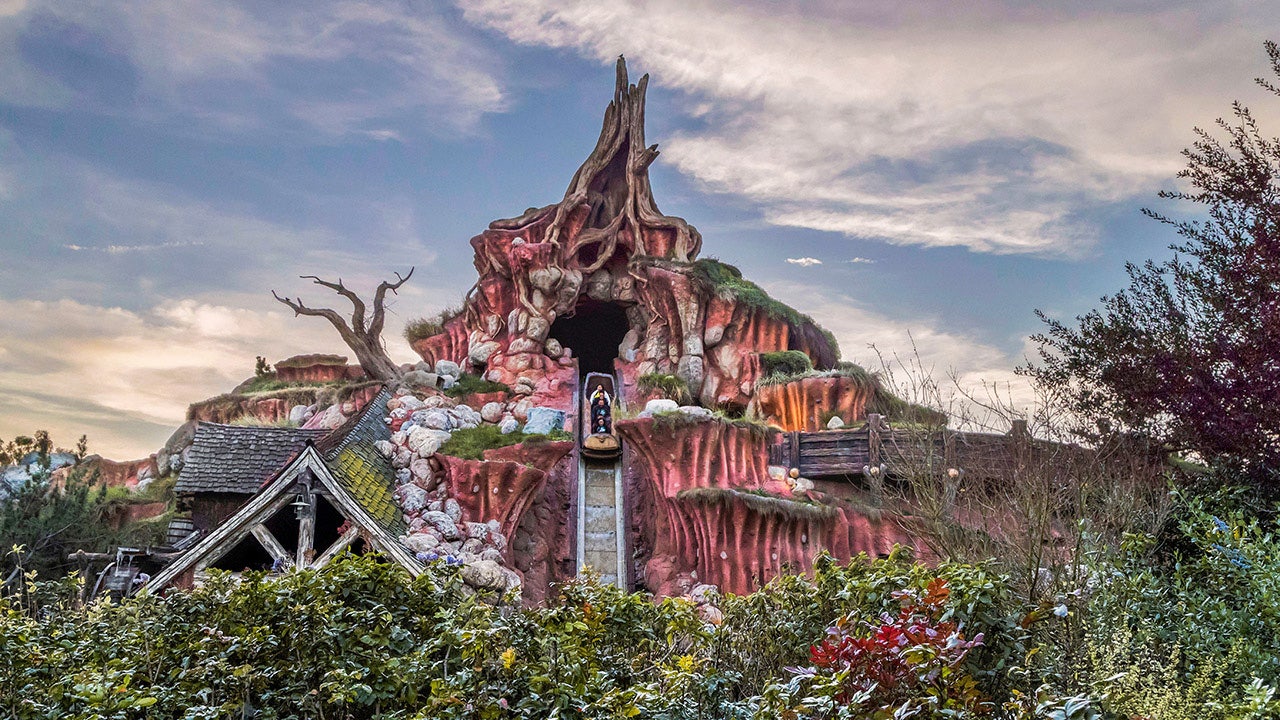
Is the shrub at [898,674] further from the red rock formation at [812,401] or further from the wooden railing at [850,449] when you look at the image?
the red rock formation at [812,401]

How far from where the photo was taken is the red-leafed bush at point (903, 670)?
4.31m

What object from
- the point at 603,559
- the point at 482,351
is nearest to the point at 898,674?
the point at 603,559

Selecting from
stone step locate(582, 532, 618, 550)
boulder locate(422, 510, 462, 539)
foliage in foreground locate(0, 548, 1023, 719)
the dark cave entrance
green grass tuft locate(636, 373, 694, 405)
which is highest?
the dark cave entrance

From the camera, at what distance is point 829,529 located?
17281mm

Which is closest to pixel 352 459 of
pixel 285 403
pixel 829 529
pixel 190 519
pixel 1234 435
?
pixel 190 519

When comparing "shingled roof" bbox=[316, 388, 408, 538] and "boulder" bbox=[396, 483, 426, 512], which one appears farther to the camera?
"boulder" bbox=[396, 483, 426, 512]

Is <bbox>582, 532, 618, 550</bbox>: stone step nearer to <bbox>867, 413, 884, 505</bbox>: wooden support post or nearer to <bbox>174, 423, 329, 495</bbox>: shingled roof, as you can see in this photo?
<bbox>867, 413, 884, 505</bbox>: wooden support post

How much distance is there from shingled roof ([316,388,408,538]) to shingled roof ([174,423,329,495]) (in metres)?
0.76

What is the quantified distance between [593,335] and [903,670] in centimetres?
2565

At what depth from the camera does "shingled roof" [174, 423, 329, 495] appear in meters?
15.7

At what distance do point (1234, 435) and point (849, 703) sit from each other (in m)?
5.96

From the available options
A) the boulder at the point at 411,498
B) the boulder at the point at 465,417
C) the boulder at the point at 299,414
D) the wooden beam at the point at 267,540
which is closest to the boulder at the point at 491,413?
the boulder at the point at 465,417

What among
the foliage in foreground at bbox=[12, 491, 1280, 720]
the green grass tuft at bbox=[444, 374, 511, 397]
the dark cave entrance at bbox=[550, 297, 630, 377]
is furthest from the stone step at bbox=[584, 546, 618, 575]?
the foliage in foreground at bbox=[12, 491, 1280, 720]

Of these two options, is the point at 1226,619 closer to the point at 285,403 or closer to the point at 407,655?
the point at 407,655
